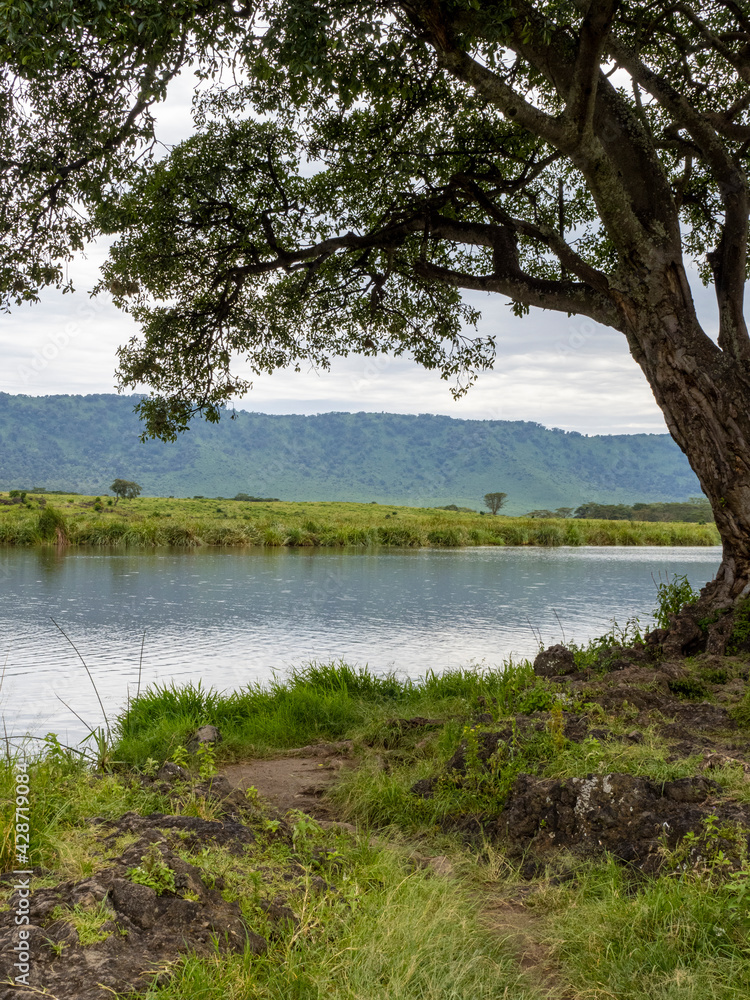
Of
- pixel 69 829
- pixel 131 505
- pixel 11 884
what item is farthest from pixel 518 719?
pixel 131 505

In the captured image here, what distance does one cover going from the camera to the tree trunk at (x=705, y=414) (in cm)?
833

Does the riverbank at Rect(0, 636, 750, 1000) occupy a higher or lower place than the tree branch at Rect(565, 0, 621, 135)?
lower

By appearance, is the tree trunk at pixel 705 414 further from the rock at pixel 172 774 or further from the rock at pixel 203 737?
the rock at pixel 172 774

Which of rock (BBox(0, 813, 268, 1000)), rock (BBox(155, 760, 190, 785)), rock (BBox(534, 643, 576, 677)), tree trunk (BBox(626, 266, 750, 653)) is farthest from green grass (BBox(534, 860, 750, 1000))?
tree trunk (BBox(626, 266, 750, 653))

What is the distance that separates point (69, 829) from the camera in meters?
4.14

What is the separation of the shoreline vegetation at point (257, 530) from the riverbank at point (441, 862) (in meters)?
32.4

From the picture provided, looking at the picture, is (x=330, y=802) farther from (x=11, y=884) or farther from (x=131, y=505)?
(x=131, y=505)

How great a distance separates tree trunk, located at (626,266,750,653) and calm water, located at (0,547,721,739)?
463 cm

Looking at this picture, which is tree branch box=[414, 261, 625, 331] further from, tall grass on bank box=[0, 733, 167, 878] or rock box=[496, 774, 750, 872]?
tall grass on bank box=[0, 733, 167, 878]

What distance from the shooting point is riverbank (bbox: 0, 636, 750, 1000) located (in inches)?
122

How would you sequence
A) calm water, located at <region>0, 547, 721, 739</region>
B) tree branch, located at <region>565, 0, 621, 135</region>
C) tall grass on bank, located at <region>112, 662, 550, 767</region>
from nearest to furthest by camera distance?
1. tree branch, located at <region>565, 0, 621, 135</region>
2. tall grass on bank, located at <region>112, 662, 550, 767</region>
3. calm water, located at <region>0, 547, 721, 739</region>

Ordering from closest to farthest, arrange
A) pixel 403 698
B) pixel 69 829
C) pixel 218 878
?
pixel 218 878 → pixel 69 829 → pixel 403 698

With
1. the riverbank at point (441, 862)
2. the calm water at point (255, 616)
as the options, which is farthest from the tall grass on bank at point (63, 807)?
the calm water at point (255, 616)

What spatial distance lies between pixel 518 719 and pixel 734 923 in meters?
2.96
